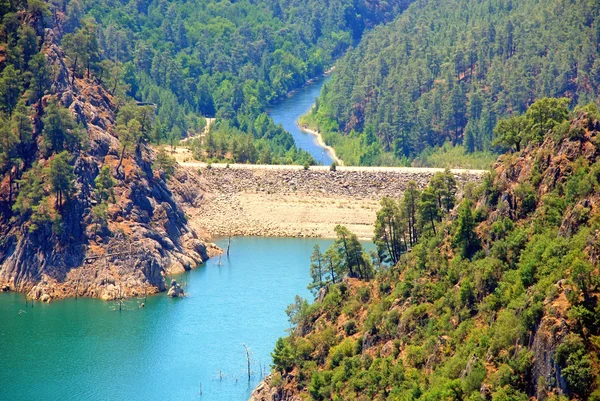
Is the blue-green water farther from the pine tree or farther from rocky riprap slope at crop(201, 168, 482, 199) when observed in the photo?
rocky riprap slope at crop(201, 168, 482, 199)

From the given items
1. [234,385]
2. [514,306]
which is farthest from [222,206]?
[514,306]

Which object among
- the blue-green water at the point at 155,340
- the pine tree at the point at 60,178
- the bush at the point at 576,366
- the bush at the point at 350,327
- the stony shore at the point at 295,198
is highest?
the pine tree at the point at 60,178

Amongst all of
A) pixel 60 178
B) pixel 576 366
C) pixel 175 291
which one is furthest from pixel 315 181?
pixel 576 366

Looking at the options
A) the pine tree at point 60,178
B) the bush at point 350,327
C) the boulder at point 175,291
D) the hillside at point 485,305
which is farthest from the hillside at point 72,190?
the bush at point 350,327

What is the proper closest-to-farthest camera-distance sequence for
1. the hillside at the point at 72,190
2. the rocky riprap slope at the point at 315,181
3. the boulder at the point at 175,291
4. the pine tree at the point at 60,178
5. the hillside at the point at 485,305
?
the hillside at the point at 485,305, the boulder at the point at 175,291, the hillside at the point at 72,190, the pine tree at the point at 60,178, the rocky riprap slope at the point at 315,181

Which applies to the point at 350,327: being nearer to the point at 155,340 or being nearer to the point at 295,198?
the point at 155,340

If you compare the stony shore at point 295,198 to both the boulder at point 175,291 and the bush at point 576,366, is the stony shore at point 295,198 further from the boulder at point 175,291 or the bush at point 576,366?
the bush at point 576,366
